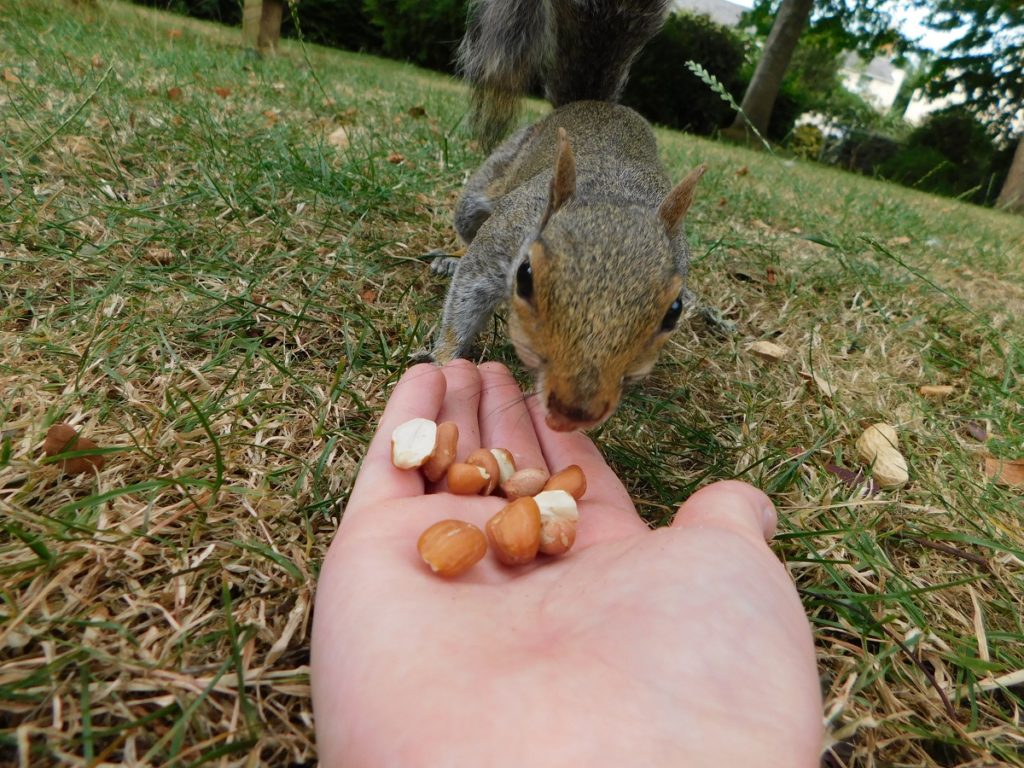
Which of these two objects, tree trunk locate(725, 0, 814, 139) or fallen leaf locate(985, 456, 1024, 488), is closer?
fallen leaf locate(985, 456, 1024, 488)

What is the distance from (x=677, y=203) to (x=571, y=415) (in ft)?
2.20

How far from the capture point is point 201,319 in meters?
1.48

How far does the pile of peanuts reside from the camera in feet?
2.88

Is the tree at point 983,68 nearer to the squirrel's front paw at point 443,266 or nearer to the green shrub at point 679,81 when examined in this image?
the green shrub at point 679,81

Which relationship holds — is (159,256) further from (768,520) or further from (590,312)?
(768,520)

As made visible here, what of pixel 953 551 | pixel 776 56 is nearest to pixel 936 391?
pixel 953 551

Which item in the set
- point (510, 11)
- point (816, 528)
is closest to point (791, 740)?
point (816, 528)

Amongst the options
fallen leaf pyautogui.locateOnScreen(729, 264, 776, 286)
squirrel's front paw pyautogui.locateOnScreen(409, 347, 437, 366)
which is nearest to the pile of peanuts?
squirrel's front paw pyautogui.locateOnScreen(409, 347, 437, 366)

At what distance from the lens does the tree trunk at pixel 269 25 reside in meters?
5.02

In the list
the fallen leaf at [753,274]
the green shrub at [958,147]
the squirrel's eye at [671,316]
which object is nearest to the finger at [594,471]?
the squirrel's eye at [671,316]

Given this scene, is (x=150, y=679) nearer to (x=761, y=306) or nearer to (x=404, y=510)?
(x=404, y=510)

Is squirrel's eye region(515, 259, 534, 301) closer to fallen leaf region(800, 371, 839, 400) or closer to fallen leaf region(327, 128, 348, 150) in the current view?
fallen leaf region(800, 371, 839, 400)

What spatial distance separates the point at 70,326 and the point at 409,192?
1375 mm

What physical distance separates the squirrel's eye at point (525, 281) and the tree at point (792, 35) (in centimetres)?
1065
